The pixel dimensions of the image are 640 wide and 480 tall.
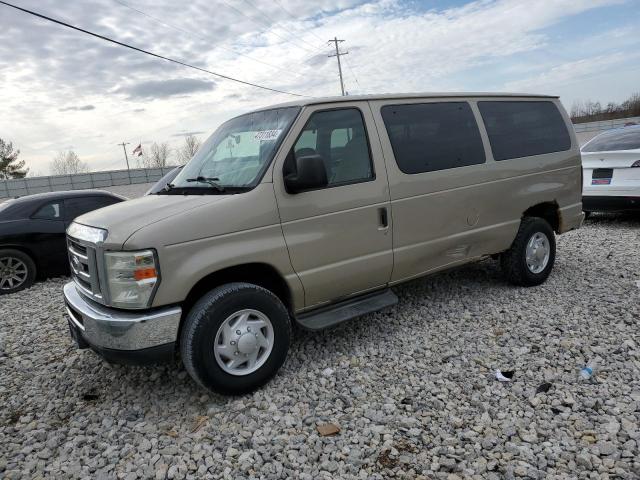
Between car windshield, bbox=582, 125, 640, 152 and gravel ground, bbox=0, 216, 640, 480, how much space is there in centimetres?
408

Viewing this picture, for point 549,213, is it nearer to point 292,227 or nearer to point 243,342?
point 292,227

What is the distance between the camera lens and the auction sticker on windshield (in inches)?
147

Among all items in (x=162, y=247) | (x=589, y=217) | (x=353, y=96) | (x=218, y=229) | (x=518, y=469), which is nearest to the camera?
(x=518, y=469)

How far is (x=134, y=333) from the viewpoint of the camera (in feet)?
10.1

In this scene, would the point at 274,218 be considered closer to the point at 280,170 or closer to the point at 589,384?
the point at 280,170

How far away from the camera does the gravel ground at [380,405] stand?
277 centimetres

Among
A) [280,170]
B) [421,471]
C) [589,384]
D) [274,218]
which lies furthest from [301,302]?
[589,384]

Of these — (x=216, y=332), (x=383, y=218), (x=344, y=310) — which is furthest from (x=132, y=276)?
(x=383, y=218)

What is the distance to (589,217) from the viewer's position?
944 centimetres

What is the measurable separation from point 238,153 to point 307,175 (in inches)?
32.5

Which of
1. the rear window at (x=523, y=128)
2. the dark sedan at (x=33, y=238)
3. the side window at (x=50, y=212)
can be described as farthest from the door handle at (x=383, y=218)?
the side window at (x=50, y=212)

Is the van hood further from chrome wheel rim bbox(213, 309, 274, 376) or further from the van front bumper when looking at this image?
chrome wheel rim bbox(213, 309, 274, 376)

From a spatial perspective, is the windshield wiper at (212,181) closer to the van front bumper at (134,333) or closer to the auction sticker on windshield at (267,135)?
the auction sticker on windshield at (267,135)

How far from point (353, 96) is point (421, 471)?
114 inches
